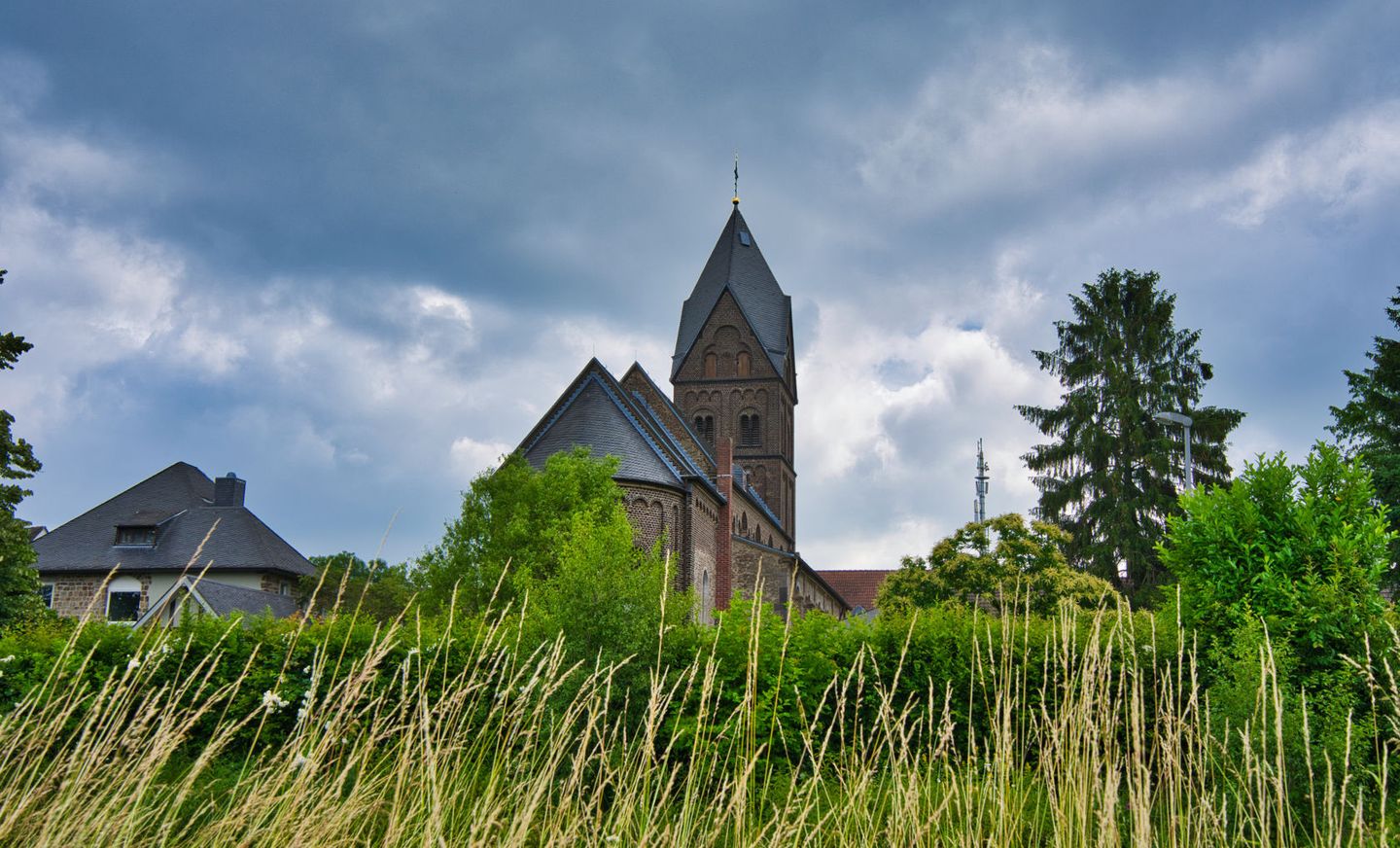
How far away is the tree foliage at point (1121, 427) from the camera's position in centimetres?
2519

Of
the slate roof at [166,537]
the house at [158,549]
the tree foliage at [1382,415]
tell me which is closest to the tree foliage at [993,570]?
the tree foliage at [1382,415]

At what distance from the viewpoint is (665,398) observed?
1645 inches

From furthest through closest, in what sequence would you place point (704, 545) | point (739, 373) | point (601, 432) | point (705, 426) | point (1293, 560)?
1. point (705, 426)
2. point (739, 373)
3. point (704, 545)
4. point (601, 432)
5. point (1293, 560)

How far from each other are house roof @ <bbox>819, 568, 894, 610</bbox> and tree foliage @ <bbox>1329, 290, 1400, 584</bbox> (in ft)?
145

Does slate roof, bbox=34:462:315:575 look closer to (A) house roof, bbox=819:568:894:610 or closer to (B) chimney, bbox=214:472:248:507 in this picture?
(B) chimney, bbox=214:472:248:507

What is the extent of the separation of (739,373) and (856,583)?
1015 inches

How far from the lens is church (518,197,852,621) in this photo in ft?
109

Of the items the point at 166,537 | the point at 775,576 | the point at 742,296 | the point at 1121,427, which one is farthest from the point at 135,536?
the point at 1121,427

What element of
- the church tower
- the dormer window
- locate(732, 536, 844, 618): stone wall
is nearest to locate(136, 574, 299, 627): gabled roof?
the dormer window

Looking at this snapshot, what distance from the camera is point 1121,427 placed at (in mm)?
25984

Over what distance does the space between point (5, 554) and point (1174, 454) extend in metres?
25.9

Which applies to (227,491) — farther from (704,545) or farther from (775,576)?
(775,576)

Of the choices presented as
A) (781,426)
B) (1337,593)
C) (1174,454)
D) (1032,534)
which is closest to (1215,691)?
(1337,593)

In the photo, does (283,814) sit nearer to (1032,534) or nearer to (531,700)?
(531,700)
